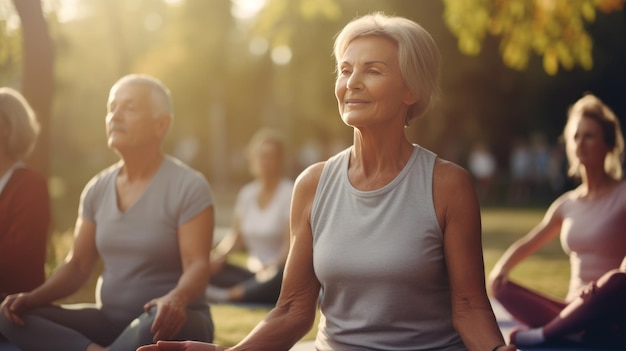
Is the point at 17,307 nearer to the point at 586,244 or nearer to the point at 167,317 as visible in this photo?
the point at 167,317

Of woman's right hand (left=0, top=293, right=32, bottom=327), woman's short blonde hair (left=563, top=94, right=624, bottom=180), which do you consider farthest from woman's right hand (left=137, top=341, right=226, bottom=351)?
woman's short blonde hair (left=563, top=94, right=624, bottom=180)

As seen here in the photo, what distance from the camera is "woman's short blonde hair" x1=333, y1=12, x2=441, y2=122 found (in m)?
3.27

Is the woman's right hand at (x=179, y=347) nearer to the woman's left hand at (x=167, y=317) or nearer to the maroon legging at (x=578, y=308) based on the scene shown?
the woman's left hand at (x=167, y=317)

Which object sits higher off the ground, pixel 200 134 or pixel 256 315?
pixel 256 315

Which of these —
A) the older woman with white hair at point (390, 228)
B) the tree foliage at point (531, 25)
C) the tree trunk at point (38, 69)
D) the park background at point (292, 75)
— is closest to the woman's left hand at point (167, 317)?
the older woman with white hair at point (390, 228)

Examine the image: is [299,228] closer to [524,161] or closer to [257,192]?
[257,192]

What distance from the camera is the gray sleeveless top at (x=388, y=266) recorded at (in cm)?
325

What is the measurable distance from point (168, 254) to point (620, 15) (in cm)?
2733

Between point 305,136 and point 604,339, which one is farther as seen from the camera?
point 305,136

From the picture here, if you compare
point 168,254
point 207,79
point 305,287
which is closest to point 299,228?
point 305,287

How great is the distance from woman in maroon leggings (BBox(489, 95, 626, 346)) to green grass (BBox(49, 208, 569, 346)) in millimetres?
1495

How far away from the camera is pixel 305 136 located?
50.1 m

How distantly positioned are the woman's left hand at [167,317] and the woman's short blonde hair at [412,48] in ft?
5.39

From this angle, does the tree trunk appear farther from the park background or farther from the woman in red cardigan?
the woman in red cardigan
